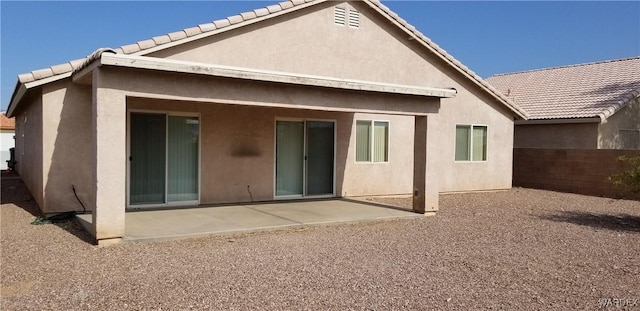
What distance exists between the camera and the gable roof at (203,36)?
33.6ft

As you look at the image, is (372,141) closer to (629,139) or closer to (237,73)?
(237,73)

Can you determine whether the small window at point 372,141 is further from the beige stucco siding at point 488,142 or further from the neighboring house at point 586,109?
the neighboring house at point 586,109

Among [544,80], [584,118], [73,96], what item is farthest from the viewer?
[544,80]

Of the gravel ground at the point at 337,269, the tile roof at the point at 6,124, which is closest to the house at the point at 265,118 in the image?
the gravel ground at the point at 337,269

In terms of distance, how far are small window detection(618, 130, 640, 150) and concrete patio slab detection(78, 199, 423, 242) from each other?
12.7m

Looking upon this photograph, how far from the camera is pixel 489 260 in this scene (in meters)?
7.83

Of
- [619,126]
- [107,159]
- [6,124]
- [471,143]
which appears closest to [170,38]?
[107,159]

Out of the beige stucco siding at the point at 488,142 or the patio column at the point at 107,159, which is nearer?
the patio column at the point at 107,159

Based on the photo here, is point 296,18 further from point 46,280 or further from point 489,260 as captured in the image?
point 46,280

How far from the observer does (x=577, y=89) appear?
2286 cm

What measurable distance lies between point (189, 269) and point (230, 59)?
271 inches

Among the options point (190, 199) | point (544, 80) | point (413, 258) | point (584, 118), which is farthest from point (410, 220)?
point (544, 80)

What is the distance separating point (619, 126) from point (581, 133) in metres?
1.78

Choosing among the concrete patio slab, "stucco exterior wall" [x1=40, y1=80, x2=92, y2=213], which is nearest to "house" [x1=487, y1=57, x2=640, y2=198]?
the concrete patio slab
